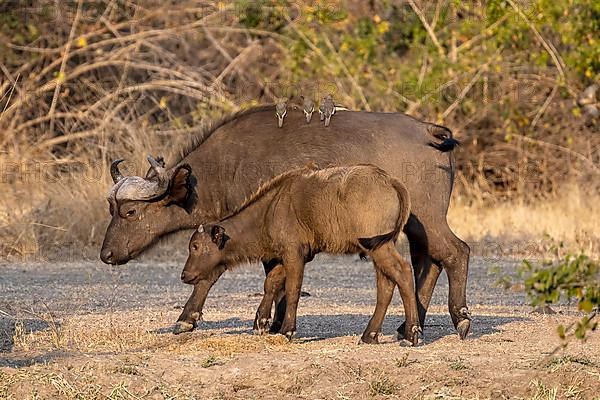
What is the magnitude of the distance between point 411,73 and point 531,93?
2156 mm

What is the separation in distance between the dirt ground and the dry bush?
795 cm

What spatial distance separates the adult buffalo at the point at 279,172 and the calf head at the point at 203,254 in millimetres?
122

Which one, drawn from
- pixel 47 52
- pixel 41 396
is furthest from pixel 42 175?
pixel 41 396

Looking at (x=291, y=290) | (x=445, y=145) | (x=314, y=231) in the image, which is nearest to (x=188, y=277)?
(x=291, y=290)

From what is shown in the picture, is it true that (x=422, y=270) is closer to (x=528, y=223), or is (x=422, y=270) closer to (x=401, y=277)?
(x=401, y=277)

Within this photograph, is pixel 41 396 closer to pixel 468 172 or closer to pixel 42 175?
pixel 42 175

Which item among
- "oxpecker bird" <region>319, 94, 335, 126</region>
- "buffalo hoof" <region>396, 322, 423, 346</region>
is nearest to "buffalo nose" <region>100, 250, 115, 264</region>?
"oxpecker bird" <region>319, 94, 335, 126</region>

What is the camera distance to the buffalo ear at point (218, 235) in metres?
9.16

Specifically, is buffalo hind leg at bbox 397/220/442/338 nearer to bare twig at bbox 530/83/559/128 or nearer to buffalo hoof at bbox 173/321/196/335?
buffalo hoof at bbox 173/321/196/335

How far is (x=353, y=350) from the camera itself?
839cm

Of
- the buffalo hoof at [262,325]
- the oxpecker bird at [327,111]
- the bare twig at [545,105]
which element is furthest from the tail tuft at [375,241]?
the bare twig at [545,105]

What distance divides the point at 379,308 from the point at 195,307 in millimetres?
1435

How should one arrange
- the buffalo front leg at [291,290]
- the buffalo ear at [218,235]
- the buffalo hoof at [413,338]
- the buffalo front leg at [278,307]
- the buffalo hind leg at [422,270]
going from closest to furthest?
the buffalo hoof at [413,338]
the buffalo front leg at [291,290]
the buffalo ear at [218,235]
the buffalo front leg at [278,307]
the buffalo hind leg at [422,270]

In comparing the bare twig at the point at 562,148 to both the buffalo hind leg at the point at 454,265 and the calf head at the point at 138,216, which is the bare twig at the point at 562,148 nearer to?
the buffalo hind leg at the point at 454,265
